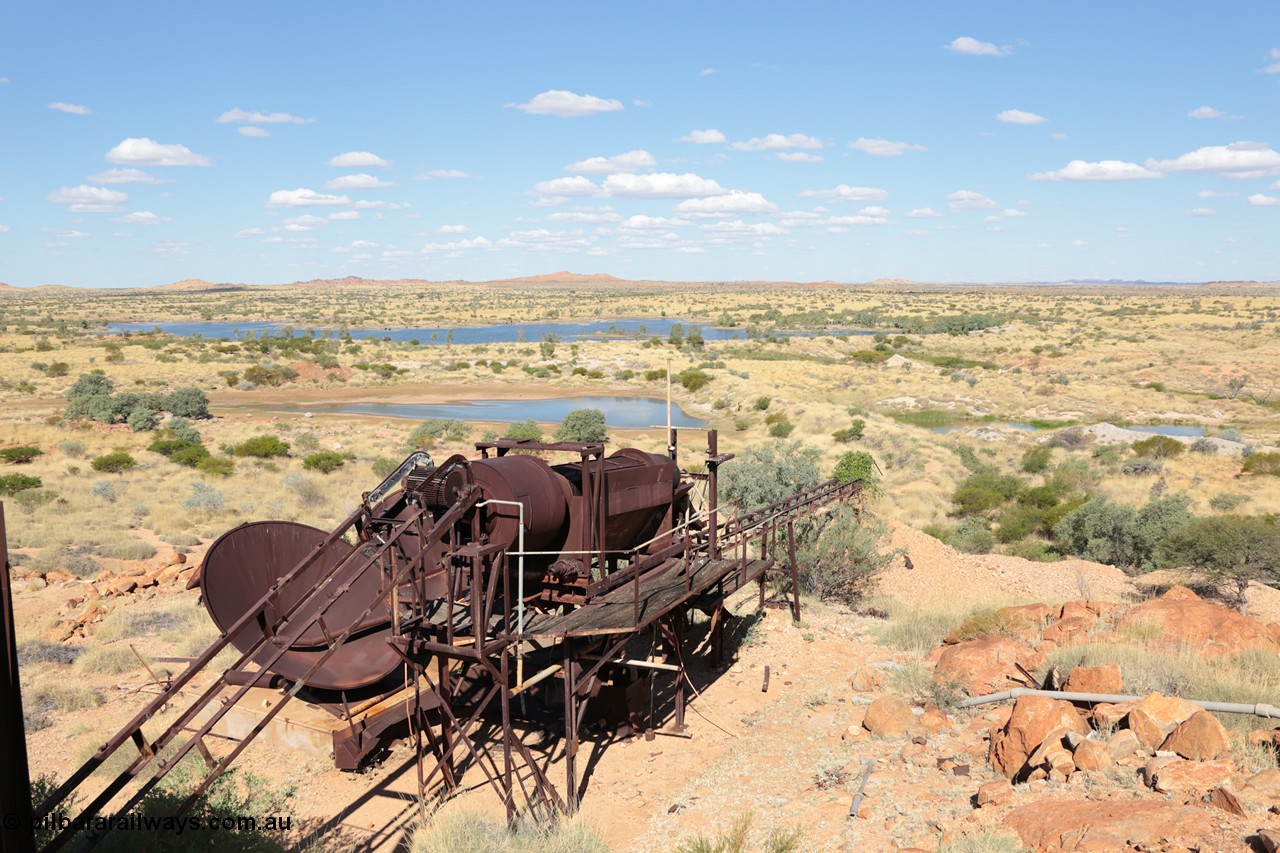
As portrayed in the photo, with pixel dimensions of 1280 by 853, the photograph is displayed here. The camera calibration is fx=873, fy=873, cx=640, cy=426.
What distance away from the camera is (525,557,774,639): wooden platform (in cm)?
989

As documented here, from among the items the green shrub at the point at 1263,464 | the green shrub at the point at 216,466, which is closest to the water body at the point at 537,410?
the green shrub at the point at 216,466

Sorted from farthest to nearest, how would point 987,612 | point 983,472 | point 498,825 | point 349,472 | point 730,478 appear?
point 983,472 < point 349,472 < point 730,478 < point 987,612 < point 498,825

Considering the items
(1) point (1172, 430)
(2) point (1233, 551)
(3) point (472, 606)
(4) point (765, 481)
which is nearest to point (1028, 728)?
(3) point (472, 606)

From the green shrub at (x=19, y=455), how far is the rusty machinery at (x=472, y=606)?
77.9 feet

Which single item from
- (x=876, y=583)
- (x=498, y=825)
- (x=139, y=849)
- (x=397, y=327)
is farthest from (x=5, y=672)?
(x=397, y=327)

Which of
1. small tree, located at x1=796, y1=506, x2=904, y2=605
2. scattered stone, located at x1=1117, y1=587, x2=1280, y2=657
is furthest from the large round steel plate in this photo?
scattered stone, located at x1=1117, y1=587, x2=1280, y2=657

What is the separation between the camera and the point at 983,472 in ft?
112

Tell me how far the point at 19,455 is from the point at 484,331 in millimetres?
83182

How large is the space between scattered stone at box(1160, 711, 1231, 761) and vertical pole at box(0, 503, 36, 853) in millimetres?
9340

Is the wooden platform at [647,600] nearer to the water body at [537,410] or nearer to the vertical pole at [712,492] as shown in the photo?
the vertical pole at [712,492]

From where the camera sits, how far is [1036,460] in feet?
114

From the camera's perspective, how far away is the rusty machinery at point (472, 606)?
9469 mm

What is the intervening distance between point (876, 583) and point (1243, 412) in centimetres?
4506

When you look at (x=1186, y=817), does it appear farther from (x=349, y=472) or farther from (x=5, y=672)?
(x=349, y=472)
